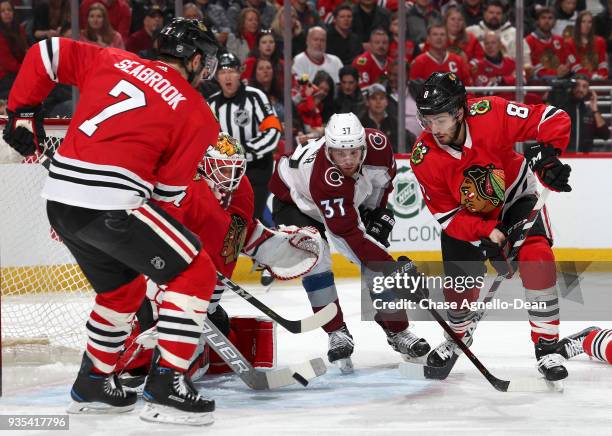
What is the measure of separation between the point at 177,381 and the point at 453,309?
130 centimetres

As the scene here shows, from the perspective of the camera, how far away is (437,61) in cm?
670

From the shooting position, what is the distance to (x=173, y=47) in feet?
10.3

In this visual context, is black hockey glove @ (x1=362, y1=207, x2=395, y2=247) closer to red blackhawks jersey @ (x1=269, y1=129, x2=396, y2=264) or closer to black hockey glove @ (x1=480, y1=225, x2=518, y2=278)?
red blackhawks jersey @ (x1=269, y1=129, x2=396, y2=264)

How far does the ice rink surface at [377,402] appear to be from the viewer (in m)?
3.15

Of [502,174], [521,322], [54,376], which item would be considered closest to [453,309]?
[502,174]

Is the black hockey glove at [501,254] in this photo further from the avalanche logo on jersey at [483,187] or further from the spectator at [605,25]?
the spectator at [605,25]

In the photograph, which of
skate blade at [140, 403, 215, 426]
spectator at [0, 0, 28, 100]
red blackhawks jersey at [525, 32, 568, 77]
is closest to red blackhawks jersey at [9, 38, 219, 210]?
skate blade at [140, 403, 215, 426]

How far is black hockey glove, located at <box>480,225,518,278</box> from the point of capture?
12.0 ft

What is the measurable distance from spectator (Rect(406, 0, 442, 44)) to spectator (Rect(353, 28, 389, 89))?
156 millimetres

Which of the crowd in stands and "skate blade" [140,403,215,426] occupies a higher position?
the crowd in stands

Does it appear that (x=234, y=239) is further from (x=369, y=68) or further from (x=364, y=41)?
(x=364, y=41)

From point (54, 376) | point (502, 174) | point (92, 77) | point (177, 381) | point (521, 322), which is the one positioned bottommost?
point (521, 322)

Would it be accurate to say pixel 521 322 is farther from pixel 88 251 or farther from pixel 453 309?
pixel 88 251

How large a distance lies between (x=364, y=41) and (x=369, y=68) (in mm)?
210
